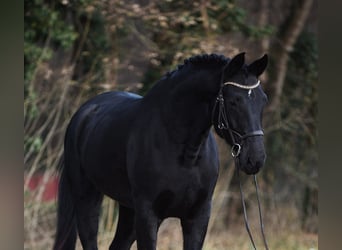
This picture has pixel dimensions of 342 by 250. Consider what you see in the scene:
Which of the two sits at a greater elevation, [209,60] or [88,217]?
[209,60]

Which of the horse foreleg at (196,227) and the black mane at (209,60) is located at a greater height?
the black mane at (209,60)

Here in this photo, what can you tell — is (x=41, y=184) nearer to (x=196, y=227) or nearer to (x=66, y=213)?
(x=66, y=213)

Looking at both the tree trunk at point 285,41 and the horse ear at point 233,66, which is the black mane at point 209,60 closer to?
the horse ear at point 233,66

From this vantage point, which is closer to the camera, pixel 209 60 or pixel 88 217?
pixel 209 60

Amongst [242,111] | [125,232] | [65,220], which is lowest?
[65,220]

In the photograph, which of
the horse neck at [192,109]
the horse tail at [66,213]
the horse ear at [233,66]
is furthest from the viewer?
the horse tail at [66,213]

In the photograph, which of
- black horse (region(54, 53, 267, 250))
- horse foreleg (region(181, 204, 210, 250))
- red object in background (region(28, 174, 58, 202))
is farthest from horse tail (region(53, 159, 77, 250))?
red object in background (region(28, 174, 58, 202))

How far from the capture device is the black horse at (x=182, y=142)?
10.3 ft

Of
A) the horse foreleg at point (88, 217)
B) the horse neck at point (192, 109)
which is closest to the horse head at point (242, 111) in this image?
the horse neck at point (192, 109)

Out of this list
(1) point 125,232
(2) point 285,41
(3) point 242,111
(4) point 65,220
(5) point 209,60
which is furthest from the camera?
(2) point 285,41

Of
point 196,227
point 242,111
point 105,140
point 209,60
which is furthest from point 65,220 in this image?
point 242,111

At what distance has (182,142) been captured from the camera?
3.43m

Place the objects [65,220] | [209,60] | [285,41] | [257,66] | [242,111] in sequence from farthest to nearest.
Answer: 1. [285,41]
2. [65,220]
3. [209,60]
4. [257,66]
5. [242,111]

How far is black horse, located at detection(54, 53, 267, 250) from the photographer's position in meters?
3.14
